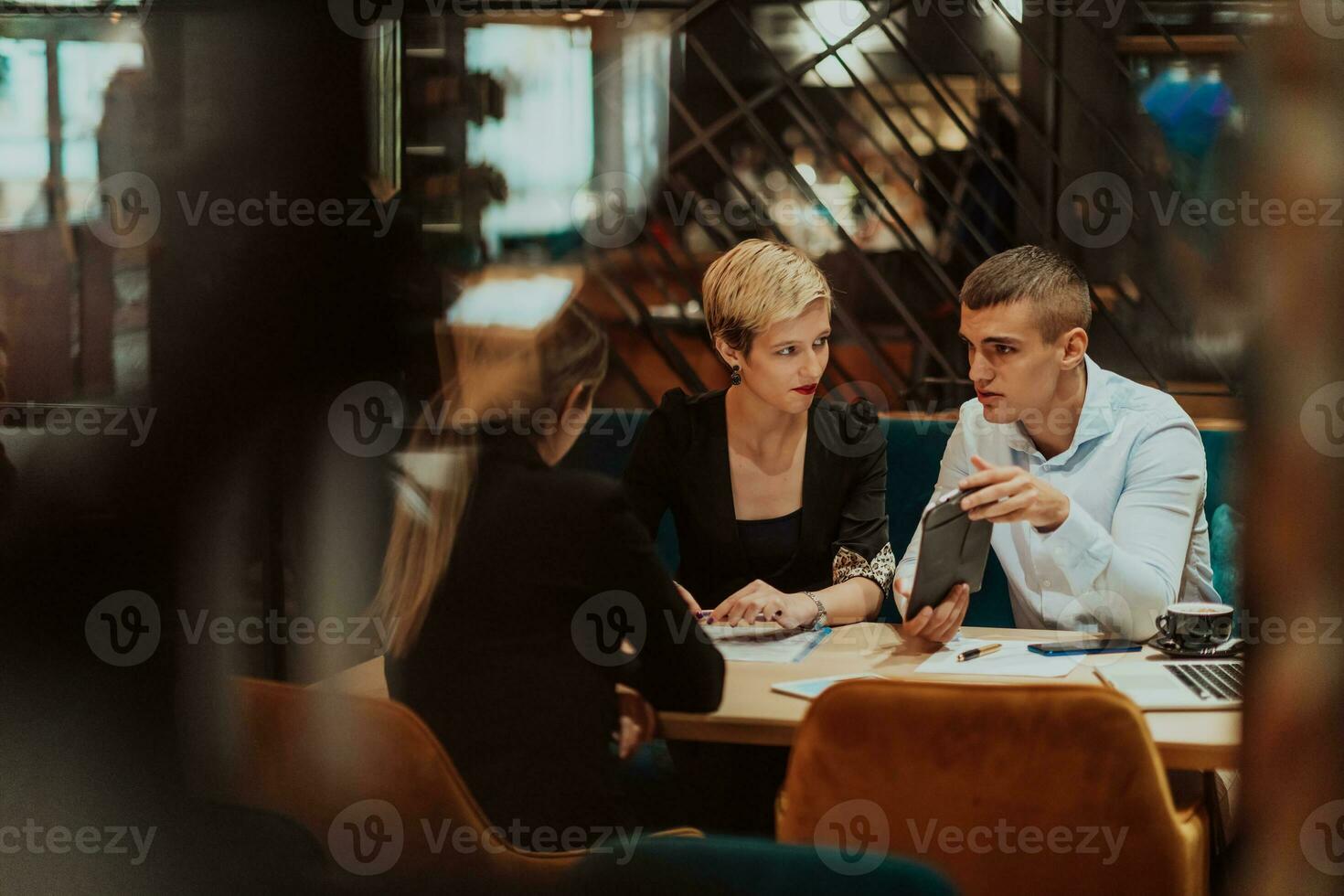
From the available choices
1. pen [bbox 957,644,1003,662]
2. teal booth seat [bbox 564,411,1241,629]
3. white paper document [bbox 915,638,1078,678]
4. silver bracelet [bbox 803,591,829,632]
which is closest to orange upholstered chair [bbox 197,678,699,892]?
teal booth seat [bbox 564,411,1241,629]

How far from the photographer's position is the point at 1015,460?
1.99 meters

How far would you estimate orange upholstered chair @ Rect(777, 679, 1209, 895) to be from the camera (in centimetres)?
112

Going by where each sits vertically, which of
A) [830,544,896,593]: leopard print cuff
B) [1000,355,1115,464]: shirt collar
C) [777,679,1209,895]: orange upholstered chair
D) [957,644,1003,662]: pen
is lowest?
[777,679,1209,895]: orange upholstered chair

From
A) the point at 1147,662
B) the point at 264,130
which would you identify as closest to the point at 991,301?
the point at 1147,662

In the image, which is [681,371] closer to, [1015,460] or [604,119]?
[604,119]

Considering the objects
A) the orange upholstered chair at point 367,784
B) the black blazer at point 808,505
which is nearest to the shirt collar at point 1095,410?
the black blazer at point 808,505

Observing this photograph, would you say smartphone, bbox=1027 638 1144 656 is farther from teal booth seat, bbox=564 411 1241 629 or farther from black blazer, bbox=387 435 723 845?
black blazer, bbox=387 435 723 845

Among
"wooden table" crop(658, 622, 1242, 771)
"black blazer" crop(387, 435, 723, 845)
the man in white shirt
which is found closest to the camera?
"wooden table" crop(658, 622, 1242, 771)

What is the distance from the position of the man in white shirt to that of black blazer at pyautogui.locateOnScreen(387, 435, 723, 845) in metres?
0.60

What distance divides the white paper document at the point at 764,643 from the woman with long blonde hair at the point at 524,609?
24 cm

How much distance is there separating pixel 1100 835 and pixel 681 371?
66 centimetres

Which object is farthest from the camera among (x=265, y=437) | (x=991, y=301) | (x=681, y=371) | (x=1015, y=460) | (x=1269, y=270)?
(x=1015, y=460)

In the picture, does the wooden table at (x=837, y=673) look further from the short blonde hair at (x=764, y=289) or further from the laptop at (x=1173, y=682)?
the short blonde hair at (x=764, y=289)

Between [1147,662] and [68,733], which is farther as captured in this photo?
[1147,662]
